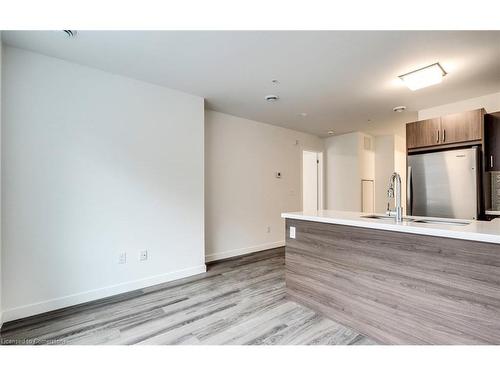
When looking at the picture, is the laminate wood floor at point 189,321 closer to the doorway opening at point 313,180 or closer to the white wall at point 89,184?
the white wall at point 89,184

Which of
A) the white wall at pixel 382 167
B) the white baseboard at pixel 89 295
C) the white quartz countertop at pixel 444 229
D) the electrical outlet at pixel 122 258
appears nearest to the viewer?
the white quartz countertop at pixel 444 229

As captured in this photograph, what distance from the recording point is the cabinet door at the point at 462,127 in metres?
2.99

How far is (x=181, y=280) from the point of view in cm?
317

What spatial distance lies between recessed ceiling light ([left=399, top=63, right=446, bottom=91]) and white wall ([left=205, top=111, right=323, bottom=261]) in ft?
8.42

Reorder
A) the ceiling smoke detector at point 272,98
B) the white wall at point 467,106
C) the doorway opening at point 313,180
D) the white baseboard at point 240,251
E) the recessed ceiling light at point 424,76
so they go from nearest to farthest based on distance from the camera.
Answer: the recessed ceiling light at point 424,76
the white wall at point 467,106
the ceiling smoke detector at point 272,98
the white baseboard at point 240,251
the doorway opening at point 313,180

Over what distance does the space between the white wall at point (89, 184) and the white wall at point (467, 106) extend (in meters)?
3.76

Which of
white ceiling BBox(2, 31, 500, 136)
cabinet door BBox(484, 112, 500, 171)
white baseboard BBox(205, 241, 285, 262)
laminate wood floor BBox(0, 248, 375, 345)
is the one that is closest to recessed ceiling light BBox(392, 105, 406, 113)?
white ceiling BBox(2, 31, 500, 136)

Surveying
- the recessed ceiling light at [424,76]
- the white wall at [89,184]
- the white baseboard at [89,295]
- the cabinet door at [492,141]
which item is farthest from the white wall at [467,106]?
the white baseboard at [89,295]

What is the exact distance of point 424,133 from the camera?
A: 3443 mm

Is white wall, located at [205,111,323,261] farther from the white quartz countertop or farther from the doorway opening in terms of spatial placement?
the white quartz countertop

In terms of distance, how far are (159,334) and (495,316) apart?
2286 mm
